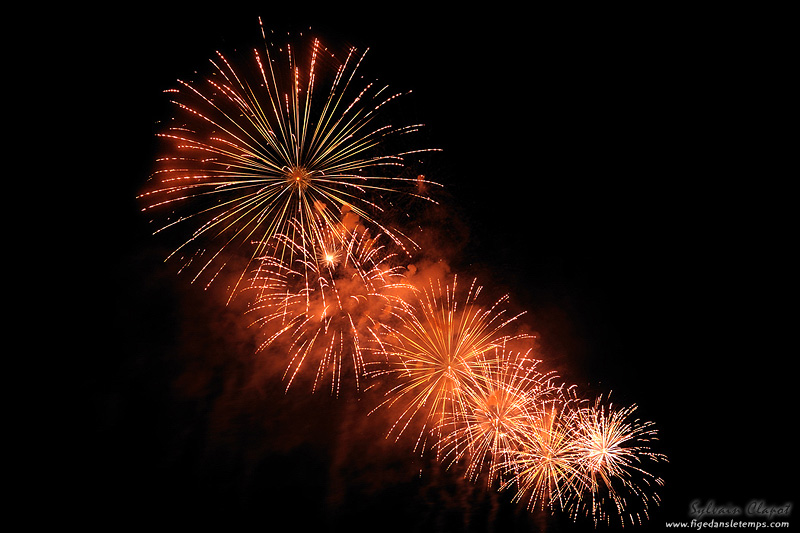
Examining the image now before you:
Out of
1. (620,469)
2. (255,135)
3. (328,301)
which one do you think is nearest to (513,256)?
(328,301)

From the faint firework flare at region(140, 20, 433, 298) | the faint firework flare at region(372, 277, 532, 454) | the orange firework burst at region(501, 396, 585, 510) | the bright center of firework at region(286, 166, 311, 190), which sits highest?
the faint firework flare at region(140, 20, 433, 298)

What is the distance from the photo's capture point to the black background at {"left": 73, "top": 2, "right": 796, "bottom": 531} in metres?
6.02

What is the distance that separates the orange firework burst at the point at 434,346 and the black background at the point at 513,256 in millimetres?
450

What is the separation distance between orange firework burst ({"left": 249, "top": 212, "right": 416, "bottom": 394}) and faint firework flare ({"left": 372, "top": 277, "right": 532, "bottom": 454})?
325 mm

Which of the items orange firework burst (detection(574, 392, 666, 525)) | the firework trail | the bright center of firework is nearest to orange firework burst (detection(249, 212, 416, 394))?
the firework trail

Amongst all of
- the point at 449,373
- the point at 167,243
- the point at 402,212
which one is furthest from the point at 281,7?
the point at 449,373

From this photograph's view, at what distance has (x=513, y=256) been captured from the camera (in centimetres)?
651

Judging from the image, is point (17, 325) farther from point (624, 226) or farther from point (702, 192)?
point (702, 192)

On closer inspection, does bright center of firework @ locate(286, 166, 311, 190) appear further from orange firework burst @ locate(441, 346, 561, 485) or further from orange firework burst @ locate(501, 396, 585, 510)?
orange firework burst @ locate(501, 396, 585, 510)

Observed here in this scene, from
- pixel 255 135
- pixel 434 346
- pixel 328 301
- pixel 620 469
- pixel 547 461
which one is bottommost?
pixel 547 461

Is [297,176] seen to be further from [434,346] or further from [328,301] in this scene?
[434,346]

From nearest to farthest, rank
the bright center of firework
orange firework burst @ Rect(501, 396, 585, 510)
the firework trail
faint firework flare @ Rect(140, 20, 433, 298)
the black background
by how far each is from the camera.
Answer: the bright center of firework → orange firework burst @ Rect(501, 396, 585, 510) → the firework trail → the black background → faint firework flare @ Rect(140, 20, 433, 298)

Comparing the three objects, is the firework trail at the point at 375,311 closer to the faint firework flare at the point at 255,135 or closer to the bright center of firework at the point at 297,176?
the faint firework flare at the point at 255,135

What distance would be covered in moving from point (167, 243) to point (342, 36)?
3.84 meters
